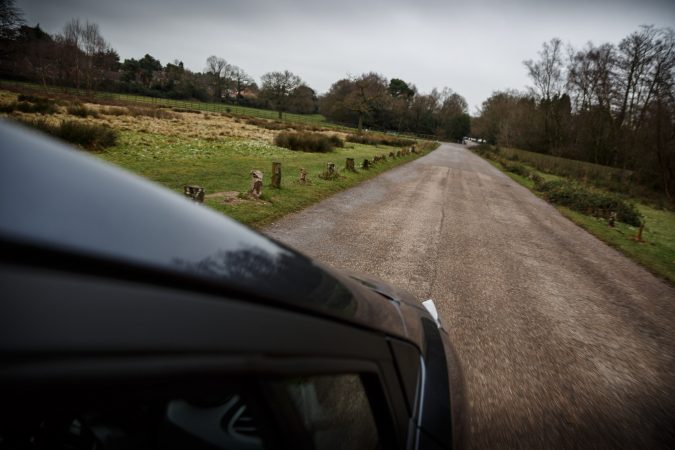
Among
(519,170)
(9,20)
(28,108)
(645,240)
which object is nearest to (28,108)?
(28,108)

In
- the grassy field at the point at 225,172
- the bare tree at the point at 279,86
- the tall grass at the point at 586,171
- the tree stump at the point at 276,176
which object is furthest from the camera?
the bare tree at the point at 279,86

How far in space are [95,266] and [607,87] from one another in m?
43.3

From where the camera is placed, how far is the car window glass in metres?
0.91

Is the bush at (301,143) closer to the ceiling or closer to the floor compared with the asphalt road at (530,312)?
closer to the ceiling

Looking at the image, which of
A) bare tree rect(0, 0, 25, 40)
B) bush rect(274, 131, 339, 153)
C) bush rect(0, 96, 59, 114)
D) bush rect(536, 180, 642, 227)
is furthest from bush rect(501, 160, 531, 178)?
bare tree rect(0, 0, 25, 40)

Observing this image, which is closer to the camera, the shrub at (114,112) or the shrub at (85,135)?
the shrub at (85,135)

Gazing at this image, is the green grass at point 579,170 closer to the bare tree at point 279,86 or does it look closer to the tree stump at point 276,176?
the tree stump at point 276,176

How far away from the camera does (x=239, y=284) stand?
0.67m

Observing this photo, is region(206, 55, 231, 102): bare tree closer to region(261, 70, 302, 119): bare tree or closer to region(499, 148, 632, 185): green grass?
region(261, 70, 302, 119): bare tree

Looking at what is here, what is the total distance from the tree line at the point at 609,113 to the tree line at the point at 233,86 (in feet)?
71.3

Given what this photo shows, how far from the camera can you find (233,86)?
301 feet

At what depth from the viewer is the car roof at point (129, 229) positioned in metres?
0.44

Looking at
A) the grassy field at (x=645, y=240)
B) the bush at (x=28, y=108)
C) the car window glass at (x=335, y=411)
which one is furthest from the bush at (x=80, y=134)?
the grassy field at (x=645, y=240)

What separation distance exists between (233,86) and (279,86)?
61.9ft
